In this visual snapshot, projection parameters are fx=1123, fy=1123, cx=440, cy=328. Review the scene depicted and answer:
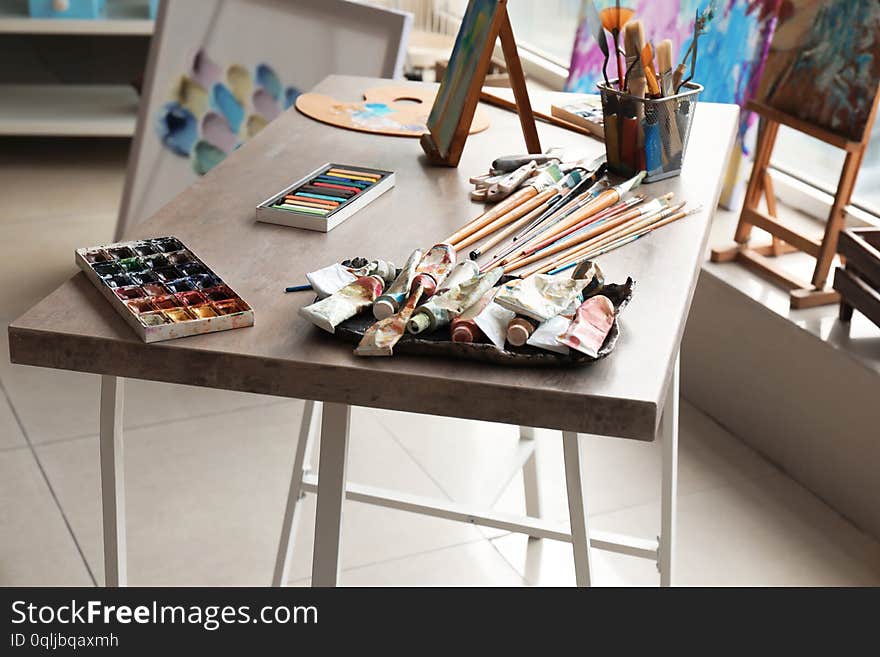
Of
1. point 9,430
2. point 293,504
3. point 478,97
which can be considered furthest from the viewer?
point 9,430

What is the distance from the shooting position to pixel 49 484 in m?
2.60

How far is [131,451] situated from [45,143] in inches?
103

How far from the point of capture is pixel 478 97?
172 centimetres

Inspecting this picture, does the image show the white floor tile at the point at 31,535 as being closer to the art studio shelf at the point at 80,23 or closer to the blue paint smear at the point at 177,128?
the blue paint smear at the point at 177,128

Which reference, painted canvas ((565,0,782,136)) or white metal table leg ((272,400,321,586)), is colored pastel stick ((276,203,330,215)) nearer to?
white metal table leg ((272,400,321,586))

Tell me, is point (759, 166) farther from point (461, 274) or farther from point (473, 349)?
point (473, 349)

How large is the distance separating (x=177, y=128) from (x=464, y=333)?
263 centimetres

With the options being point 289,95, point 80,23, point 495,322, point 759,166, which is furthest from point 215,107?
point 495,322

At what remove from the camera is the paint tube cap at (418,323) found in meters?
1.17

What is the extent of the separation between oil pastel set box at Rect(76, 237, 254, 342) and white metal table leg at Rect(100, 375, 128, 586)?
0.31 meters

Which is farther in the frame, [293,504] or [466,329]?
[293,504]

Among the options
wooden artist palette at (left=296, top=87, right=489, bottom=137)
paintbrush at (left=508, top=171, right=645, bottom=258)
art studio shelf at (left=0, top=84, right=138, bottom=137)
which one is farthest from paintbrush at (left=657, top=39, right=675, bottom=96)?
art studio shelf at (left=0, top=84, right=138, bottom=137)

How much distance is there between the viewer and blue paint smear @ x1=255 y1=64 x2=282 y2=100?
3.48 metres
